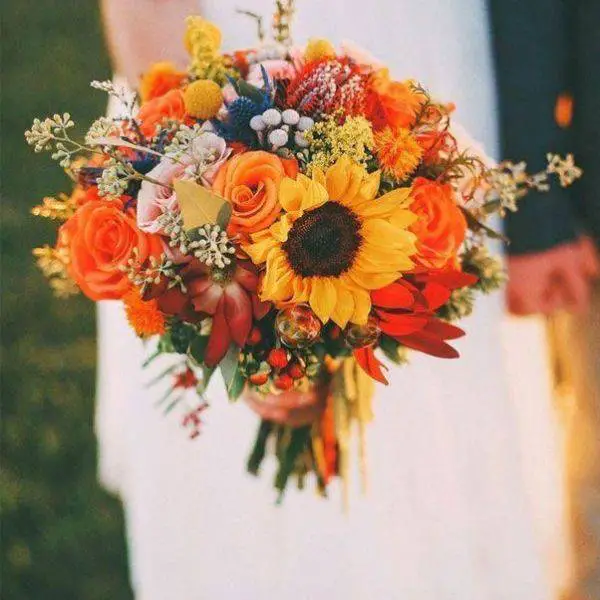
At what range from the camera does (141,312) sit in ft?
2.31

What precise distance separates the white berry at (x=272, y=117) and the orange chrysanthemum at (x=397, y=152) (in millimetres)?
98

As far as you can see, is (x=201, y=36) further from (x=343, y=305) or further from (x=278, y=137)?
(x=343, y=305)

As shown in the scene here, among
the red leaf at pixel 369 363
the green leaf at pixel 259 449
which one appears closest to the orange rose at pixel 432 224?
the red leaf at pixel 369 363

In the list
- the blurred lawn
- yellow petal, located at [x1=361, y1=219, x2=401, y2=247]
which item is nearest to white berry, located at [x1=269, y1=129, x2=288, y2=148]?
yellow petal, located at [x1=361, y1=219, x2=401, y2=247]

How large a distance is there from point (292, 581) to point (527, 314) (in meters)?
0.60

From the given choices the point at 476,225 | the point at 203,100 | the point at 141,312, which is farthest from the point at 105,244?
the point at 476,225

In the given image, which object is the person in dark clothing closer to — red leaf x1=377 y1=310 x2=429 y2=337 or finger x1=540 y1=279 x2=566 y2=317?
finger x1=540 y1=279 x2=566 y2=317

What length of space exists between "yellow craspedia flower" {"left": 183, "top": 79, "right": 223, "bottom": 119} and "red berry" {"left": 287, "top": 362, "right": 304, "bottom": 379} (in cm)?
27

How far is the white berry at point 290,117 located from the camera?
0.66 metres

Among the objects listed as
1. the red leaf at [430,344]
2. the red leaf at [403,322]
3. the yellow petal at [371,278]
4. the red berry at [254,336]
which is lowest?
the red leaf at [430,344]

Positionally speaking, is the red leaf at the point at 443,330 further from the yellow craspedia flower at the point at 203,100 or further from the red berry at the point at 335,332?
the yellow craspedia flower at the point at 203,100

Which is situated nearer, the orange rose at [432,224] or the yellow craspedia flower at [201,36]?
the orange rose at [432,224]

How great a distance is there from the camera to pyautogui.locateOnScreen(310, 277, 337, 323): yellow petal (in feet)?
2.14

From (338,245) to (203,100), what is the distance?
22cm
